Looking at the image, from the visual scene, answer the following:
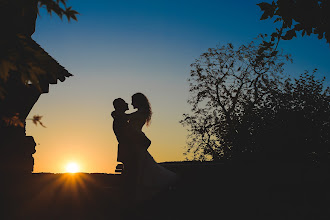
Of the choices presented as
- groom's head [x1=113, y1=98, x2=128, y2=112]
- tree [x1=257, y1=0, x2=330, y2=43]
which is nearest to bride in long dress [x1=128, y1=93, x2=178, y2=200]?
groom's head [x1=113, y1=98, x2=128, y2=112]

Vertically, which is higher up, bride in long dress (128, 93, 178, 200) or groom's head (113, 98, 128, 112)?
groom's head (113, 98, 128, 112)

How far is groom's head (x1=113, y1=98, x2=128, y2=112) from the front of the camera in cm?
691

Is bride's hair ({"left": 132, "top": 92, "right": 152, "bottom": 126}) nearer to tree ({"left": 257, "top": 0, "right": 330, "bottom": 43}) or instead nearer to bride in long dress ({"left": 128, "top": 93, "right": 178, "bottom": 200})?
bride in long dress ({"left": 128, "top": 93, "right": 178, "bottom": 200})

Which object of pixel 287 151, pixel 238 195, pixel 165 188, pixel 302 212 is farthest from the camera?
pixel 287 151

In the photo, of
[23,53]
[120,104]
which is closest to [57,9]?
[23,53]

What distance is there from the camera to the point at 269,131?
97.0 feet

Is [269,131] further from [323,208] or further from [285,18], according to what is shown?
[285,18]

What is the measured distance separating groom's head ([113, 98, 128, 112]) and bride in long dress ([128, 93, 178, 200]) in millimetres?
220

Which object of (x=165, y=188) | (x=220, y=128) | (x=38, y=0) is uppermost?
(x=220, y=128)

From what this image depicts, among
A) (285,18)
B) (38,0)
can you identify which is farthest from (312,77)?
(38,0)

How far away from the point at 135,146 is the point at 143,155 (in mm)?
243

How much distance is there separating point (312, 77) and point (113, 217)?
29186 mm

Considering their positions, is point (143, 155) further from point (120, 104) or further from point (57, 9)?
point (57, 9)

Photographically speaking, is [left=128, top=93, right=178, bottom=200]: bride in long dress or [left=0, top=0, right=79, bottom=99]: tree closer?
[left=0, top=0, right=79, bottom=99]: tree
